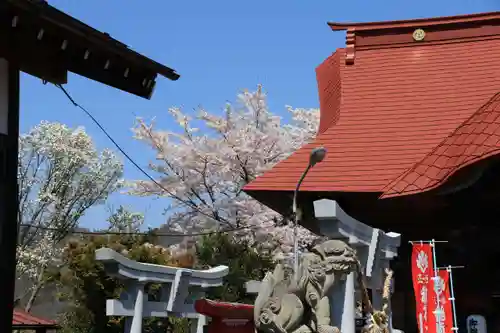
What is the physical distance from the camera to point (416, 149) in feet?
42.1

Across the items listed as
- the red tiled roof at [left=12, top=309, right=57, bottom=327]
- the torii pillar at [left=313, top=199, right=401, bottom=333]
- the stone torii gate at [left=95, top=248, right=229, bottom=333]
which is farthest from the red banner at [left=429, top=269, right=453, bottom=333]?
the red tiled roof at [left=12, top=309, right=57, bottom=327]

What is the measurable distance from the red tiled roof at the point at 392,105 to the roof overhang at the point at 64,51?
4806mm

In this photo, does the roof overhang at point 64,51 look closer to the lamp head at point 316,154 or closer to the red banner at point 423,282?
the lamp head at point 316,154

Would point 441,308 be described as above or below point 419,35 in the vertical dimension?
below

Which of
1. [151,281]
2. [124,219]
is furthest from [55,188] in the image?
[151,281]

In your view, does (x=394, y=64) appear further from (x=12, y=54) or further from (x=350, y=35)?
(x=12, y=54)

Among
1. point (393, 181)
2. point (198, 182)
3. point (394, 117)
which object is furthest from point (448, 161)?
point (198, 182)

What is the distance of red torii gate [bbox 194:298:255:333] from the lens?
9.09 metres

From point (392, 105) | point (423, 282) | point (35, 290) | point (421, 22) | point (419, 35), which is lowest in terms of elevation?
point (423, 282)

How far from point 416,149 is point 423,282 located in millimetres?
3615

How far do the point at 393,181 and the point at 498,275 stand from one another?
Result: 8.32 feet

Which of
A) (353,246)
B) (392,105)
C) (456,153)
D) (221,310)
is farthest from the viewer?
(392,105)

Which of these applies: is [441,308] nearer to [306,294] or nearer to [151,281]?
[306,294]

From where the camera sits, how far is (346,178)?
12336 millimetres
